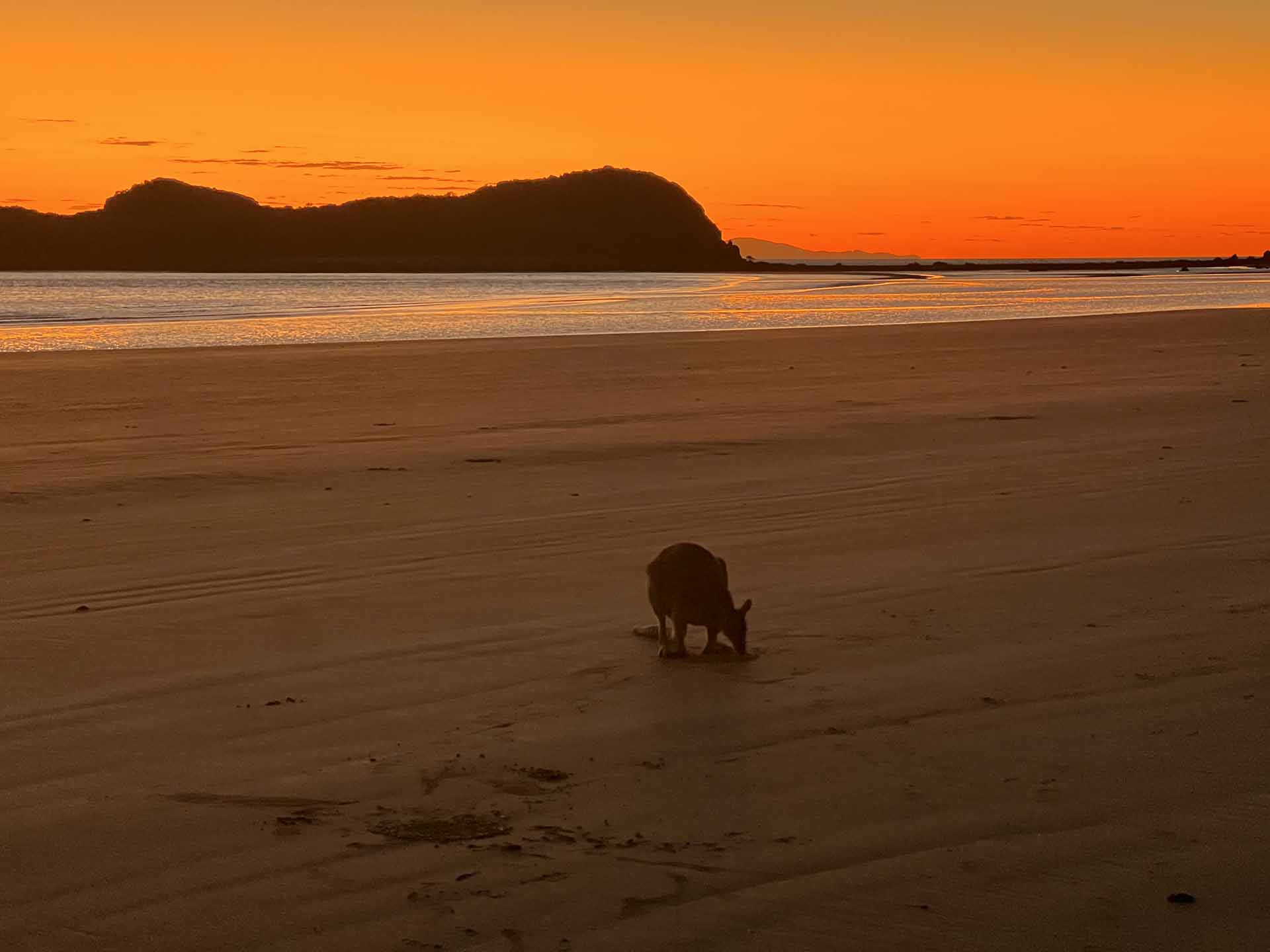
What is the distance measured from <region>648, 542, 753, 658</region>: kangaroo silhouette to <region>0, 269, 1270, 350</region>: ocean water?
67.9 feet

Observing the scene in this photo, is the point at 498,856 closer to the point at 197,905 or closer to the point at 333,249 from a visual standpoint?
the point at 197,905

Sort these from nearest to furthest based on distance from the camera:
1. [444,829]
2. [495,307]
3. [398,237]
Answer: [444,829] → [495,307] → [398,237]

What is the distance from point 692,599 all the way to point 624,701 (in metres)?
0.62

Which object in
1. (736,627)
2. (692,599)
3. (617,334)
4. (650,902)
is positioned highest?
(617,334)

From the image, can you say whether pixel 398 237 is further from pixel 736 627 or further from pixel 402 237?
pixel 736 627

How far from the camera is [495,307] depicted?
44.8 m

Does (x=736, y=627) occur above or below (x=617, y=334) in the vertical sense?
below

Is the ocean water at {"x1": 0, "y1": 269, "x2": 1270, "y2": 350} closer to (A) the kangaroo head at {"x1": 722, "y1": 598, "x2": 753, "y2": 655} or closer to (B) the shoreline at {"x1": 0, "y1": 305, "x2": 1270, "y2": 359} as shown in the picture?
(B) the shoreline at {"x1": 0, "y1": 305, "x2": 1270, "y2": 359}

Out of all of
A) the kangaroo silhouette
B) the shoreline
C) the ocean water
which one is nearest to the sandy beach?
the kangaroo silhouette

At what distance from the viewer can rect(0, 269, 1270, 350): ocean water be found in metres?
29.5

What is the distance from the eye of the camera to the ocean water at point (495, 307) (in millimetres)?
29531

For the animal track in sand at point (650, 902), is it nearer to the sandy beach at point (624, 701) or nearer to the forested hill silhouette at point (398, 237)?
the sandy beach at point (624, 701)

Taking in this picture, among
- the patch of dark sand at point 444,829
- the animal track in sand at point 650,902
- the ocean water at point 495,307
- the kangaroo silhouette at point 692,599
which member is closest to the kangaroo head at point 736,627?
the kangaroo silhouette at point 692,599

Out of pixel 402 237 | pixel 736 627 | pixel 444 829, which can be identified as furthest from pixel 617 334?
pixel 402 237
